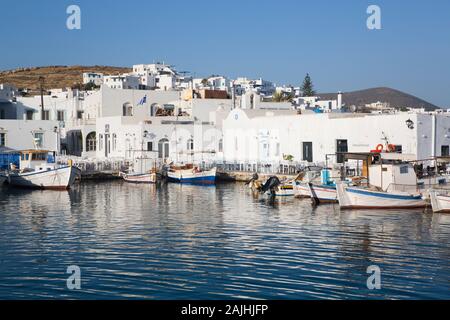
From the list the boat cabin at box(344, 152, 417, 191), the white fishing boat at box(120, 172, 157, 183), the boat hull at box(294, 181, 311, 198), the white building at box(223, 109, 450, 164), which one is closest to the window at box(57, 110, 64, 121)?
the white building at box(223, 109, 450, 164)

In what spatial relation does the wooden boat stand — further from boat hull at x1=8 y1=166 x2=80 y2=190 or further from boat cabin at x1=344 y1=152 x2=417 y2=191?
boat hull at x1=8 y1=166 x2=80 y2=190

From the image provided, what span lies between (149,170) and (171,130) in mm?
8492

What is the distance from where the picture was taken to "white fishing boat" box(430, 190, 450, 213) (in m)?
26.0

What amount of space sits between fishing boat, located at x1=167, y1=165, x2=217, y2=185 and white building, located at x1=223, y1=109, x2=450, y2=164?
13.7 ft

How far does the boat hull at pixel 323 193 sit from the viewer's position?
30422 mm

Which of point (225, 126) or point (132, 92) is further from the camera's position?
point (132, 92)

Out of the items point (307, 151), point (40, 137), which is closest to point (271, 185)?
point (307, 151)

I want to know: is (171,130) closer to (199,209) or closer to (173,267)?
(199,209)

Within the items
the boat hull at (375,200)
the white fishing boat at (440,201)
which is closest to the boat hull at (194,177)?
the boat hull at (375,200)

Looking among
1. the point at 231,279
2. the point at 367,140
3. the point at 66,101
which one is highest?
the point at 66,101

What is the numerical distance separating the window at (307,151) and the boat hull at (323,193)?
1332 centimetres

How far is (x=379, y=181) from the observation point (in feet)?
95.4
